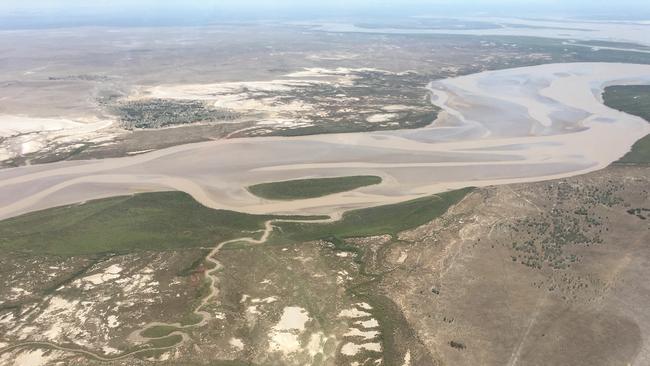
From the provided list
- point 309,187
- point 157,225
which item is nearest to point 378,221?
point 309,187

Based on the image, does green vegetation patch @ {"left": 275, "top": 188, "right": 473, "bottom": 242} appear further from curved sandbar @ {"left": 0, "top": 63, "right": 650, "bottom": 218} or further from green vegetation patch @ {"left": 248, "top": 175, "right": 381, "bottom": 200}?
green vegetation patch @ {"left": 248, "top": 175, "right": 381, "bottom": 200}

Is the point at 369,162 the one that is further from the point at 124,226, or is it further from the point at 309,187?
the point at 124,226

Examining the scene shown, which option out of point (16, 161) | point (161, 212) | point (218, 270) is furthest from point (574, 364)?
point (16, 161)

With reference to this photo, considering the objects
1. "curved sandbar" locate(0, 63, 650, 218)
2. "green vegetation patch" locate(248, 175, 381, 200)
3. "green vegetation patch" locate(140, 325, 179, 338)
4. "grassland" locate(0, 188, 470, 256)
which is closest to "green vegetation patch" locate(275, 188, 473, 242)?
"grassland" locate(0, 188, 470, 256)

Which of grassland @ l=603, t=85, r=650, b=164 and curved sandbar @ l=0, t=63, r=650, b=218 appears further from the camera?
grassland @ l=603, t=85, r=650, b=164

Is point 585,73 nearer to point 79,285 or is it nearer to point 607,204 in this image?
point 607,204

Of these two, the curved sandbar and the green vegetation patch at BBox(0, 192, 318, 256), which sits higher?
the curved sandbar
